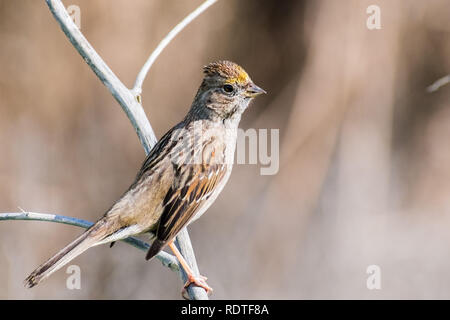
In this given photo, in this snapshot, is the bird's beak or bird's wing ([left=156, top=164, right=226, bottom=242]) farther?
the bird's beak

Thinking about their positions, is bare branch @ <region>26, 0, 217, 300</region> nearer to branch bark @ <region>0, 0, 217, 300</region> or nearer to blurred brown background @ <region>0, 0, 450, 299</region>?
branch bark @ <region>0, 0, 217, 300</region>

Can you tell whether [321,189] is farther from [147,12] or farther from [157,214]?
[157,214]

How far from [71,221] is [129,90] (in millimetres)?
721

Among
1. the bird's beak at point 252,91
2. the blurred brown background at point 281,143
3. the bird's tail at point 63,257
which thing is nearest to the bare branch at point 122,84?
the bird's tail at point 63,257

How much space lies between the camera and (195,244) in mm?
6387

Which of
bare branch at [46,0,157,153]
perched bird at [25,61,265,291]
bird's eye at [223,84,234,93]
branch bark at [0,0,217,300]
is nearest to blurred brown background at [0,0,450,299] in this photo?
perched bird at [25,61,265,291]

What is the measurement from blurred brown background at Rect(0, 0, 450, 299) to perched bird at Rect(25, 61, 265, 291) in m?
2.58

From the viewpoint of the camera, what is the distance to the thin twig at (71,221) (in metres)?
2.76

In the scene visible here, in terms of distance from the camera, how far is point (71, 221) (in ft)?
9.45

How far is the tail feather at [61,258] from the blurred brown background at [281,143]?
2.84 m

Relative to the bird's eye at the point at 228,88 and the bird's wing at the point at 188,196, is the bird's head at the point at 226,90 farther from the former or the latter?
the bird's wing at the point at 188,196

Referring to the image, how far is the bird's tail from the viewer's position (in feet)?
9.49

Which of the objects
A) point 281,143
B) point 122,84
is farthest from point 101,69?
point 281,143

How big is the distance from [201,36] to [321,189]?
186 cm
